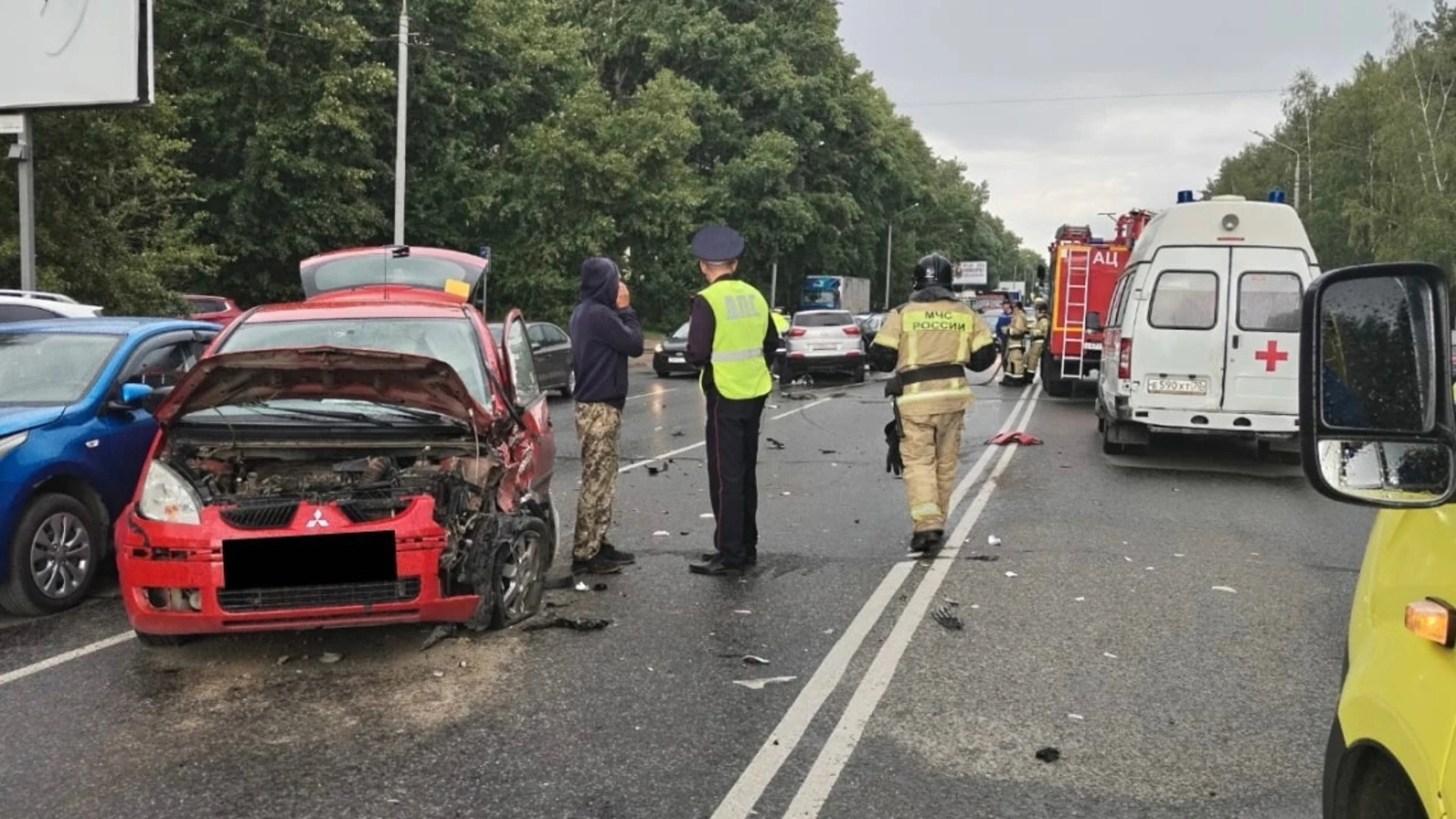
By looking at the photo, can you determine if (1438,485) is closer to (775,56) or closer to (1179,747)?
(1179,747)

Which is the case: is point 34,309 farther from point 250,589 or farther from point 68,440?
point 250,589

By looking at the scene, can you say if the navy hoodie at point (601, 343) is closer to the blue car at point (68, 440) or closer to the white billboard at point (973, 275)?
the blue car at point (68, 440)

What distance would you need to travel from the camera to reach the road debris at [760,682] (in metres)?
4.80

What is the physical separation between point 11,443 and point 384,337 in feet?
6.15

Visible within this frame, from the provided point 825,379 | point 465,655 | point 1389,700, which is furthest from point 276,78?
point 1389,700

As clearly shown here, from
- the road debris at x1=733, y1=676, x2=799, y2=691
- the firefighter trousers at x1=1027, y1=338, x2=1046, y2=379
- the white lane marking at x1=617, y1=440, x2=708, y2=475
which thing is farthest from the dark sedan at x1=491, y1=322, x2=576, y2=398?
the road debris at x1=733, y1=676, x2=799, y2=691

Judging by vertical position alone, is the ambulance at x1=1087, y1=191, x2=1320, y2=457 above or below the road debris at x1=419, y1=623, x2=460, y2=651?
above

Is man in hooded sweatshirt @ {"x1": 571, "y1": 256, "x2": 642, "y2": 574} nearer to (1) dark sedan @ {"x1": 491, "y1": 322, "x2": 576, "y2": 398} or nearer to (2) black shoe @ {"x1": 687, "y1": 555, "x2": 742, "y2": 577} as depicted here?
(2) black shoe @ {"x1": 687, "y1": 555, "x2": 742, "y2": 577}

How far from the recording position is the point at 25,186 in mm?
14133

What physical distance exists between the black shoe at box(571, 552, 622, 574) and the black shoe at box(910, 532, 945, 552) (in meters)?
1.88

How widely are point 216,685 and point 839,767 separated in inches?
105

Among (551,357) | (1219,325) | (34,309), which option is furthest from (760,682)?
(551,357)

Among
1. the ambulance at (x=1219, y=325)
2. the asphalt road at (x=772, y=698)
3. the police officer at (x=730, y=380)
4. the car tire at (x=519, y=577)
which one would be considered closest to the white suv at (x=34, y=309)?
the asphalt road at (x=772, y=698)

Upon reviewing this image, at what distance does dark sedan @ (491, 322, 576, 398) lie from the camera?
61.6 feet
